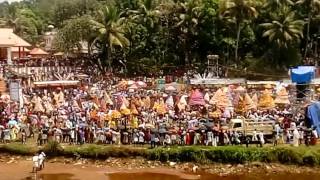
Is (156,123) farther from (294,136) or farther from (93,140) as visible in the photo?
(294,136)

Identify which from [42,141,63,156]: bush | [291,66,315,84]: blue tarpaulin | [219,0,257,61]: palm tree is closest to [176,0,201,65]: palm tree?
[219,0,257,61]: palm tree

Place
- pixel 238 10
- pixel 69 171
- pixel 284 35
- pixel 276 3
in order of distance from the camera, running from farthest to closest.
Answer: pixel 276 3 → pixel 238 10 → pixel 284 35 → pixel 69 171

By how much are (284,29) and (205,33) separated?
7.46 meters

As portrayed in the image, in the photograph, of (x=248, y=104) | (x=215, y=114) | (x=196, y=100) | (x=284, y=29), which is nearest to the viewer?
(x=215, y=114)

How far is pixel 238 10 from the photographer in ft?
164

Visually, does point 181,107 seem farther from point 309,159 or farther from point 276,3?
point 276,3

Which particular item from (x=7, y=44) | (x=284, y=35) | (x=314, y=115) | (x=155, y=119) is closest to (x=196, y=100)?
A: (x=155, y=119)

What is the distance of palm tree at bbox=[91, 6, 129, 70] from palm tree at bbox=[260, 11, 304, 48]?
41.3 ft

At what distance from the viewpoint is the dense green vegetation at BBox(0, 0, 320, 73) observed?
50.7 metres

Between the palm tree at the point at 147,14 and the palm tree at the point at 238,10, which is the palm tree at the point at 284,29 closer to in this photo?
the palm tree at the point at 238,10

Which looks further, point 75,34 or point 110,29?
point 75,34

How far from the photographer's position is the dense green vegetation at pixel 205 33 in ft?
166

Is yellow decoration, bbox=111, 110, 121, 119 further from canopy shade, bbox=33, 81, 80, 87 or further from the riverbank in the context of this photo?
canopy shade, bbox=33, 81, 80, 87

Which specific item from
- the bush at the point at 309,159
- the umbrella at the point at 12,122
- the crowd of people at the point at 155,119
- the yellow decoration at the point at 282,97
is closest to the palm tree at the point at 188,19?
the crowd of people at the point at 155,119
